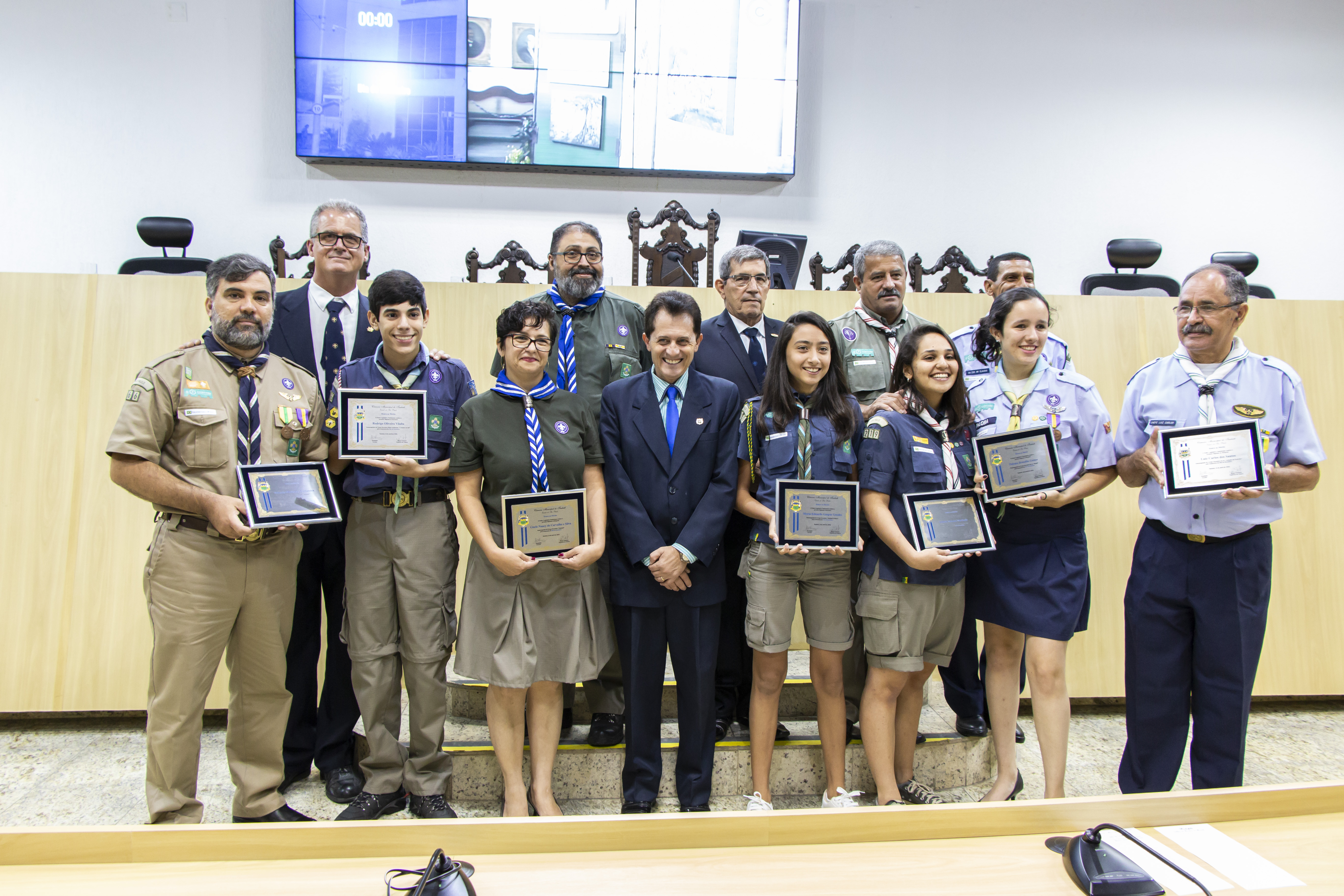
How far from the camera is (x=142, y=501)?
358 centimetres

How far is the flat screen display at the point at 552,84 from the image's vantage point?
5.41 metres

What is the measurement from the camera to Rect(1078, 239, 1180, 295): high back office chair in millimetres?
4656

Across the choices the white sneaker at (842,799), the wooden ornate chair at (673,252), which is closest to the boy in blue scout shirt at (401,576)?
the white sneaker at (842,799)

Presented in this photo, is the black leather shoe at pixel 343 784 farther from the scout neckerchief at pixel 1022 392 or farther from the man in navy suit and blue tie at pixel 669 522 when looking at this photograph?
the scout neckerchief at pixel 1022 392

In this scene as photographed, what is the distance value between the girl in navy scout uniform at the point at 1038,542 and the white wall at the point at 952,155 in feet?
12.2

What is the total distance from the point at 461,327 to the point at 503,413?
5.06 feet

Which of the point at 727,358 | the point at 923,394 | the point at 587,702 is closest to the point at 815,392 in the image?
the point at 923,394

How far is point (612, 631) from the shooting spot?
262cm

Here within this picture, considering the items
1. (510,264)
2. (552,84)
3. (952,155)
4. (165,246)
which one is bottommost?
(510,264)

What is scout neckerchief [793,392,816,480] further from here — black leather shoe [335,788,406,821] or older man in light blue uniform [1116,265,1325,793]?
black leather shoe [335,788,406,821]

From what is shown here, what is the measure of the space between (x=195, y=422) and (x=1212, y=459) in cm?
300

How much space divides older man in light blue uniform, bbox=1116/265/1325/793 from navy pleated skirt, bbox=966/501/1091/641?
0.79 feet

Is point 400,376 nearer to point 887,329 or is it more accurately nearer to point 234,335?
point 234,335

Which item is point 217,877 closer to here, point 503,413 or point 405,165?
point 503,413
